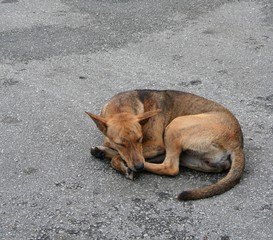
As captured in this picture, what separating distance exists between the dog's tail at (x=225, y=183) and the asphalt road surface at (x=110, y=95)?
0.24ft

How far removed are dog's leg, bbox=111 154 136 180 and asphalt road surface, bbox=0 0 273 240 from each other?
7 cm

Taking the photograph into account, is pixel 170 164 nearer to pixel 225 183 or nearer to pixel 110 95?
pixel 225 183

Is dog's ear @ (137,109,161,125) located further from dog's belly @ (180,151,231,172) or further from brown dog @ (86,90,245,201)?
dog's belly @ (180,151,231,172)

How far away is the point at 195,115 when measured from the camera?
5.51m

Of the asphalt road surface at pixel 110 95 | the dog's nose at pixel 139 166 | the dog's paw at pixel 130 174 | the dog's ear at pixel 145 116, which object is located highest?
the dog's ear at pixel 145 116

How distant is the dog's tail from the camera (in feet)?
15.9

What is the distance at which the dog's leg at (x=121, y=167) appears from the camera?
5223 mm

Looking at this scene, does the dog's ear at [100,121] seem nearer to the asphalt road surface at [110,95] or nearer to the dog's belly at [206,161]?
the asphalt road surface at [110,95]

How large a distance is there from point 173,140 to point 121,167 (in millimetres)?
577

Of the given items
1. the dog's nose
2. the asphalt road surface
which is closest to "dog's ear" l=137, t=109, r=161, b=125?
the dog's nose

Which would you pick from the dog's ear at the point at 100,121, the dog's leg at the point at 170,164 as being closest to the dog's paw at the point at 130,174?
the dog's leg at the point at 170,164

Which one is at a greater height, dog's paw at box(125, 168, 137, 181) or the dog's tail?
the dog's tail

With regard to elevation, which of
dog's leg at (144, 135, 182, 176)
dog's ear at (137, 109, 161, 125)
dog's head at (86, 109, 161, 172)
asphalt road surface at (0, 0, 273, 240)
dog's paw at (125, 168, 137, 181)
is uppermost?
dog's ear at (137, 109, 161, 125)

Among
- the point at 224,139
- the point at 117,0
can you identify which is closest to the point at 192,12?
the point at 117,0
